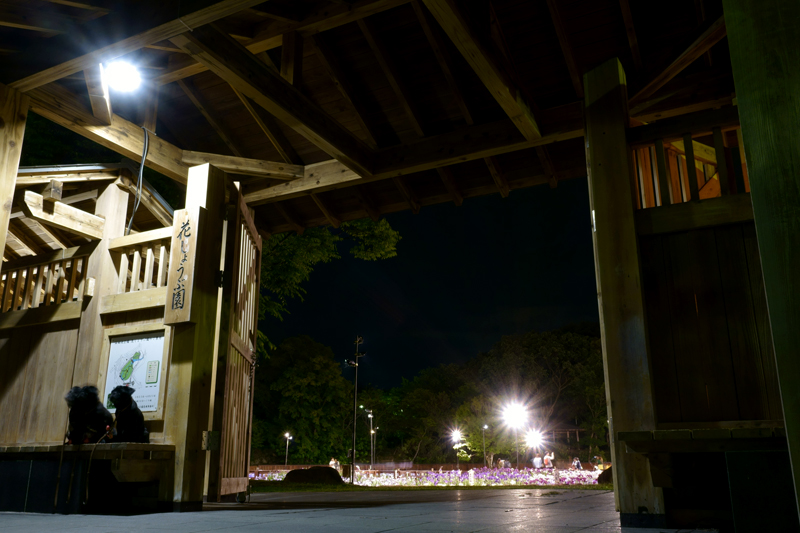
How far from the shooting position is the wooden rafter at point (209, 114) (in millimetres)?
7621

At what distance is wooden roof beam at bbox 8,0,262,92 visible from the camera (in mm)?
4496

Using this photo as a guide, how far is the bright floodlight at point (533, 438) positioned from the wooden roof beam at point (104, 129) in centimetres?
Result: 3230

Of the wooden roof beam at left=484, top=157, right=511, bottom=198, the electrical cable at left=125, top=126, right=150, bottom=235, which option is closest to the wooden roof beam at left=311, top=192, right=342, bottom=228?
the electrical cable at left=125, top=126, right=150, bottom=235

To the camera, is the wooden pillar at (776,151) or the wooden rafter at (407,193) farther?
the wooden rafter at (407,193)

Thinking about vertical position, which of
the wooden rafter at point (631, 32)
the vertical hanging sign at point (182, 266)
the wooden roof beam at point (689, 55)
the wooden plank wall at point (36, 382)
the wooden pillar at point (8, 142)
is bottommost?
the wooden plank wall at point (36, 382)

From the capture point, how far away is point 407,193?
324 inches

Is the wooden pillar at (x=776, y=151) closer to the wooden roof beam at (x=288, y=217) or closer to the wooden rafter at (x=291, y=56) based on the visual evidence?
the wooden rafter at (x=291, y=56)

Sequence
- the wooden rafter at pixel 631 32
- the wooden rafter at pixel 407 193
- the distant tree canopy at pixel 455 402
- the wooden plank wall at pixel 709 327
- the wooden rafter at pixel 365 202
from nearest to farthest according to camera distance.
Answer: the wooden plank wall at pixel 709 327, the wooden rafter at pixel 631 32, the wooden rafter at pixel 407 193, the wooden rafter at pixel 365 202, the distant tree canopy at pixel 455 402

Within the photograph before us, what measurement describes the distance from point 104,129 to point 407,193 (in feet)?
12.6

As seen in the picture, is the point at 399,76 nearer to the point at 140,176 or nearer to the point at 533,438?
the point at 140,176

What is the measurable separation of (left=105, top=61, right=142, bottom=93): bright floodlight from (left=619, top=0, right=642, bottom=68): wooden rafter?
15.9ft

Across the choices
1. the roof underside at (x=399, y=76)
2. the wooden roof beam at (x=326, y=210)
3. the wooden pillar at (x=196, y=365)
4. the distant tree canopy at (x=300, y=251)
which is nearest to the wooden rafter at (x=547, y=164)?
the roof underside at (x=399, y=76)

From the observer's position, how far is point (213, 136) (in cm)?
827

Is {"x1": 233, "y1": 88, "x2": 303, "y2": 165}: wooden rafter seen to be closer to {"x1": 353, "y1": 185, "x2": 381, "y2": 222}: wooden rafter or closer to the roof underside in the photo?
the roof underside
